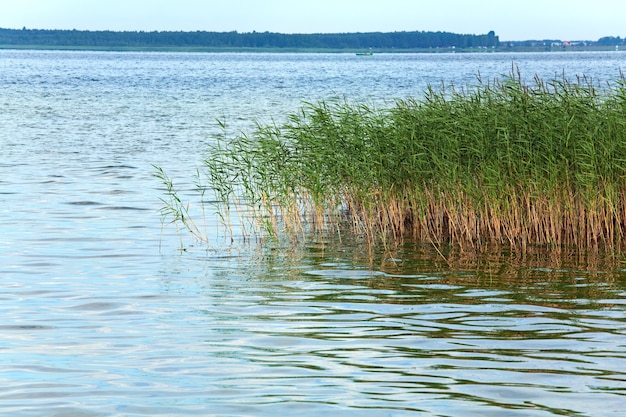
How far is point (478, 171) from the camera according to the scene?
13836mm

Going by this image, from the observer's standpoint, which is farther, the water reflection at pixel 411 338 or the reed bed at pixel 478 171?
the reed bed at pixel 478 171

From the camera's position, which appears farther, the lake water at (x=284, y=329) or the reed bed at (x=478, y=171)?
the reed bed at (x=478, y=171)

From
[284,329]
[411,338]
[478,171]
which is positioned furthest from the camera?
[478,171]

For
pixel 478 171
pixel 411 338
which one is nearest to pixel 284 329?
pixel 411 338

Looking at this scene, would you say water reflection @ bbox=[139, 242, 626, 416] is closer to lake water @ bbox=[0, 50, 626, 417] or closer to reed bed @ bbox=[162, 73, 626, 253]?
lake water @ bbox=[0, 50, 626, 417]

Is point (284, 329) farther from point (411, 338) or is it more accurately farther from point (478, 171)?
point (478, 171)

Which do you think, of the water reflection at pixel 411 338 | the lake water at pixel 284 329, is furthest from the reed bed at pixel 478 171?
the water reflection at pixel 411 338

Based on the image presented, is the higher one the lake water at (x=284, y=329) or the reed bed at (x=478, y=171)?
the reed bed at (x=478, y=171)

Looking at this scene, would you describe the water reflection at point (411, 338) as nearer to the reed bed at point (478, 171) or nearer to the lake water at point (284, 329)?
the lake water at point (284, 329)

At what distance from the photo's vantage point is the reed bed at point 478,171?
13398mm

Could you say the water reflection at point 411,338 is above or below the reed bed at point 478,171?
below

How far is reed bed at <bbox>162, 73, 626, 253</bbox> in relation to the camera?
13398 millimetres

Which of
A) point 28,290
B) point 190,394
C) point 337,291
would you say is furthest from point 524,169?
point 190,394

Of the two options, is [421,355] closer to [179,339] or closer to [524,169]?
[179,339]
